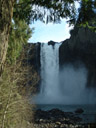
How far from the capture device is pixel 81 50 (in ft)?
139

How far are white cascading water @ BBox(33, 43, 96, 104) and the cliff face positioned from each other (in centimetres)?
140

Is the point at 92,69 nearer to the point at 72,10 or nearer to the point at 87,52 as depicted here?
the point at 87,52

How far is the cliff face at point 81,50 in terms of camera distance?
41.0 meters

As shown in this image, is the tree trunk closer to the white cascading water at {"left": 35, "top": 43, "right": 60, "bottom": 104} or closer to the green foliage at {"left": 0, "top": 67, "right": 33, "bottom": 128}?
the green foliage at {"left": 0, "top": 67, "right": 33, "bottom": 128}

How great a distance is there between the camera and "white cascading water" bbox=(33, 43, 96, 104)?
4288 centimetres

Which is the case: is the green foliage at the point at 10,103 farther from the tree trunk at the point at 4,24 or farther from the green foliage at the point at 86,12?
the tree trunk at the point at 4,24

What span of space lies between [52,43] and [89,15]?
39.7 meters

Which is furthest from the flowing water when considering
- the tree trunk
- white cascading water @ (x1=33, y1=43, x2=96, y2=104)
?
Result: the tree trunk

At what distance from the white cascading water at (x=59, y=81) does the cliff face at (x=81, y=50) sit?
4.58 ft

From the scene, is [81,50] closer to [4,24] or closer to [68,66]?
[68,66]

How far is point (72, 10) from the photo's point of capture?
340 cm

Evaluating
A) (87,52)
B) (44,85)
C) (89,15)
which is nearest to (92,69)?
(87,52)

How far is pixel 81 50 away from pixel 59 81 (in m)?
8.66

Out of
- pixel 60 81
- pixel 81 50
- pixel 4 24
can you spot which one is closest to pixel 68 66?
pixel 60 81
